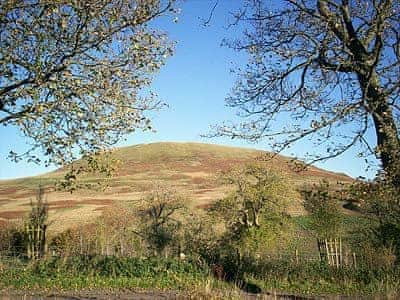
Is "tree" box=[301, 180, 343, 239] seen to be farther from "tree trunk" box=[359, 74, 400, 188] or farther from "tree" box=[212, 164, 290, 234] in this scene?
"tree trunk" box=[359, 74, 400, 188]

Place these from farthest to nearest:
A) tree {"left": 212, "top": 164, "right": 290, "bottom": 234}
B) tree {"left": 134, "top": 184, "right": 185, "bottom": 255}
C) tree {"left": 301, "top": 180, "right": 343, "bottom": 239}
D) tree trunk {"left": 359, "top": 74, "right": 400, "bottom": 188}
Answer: tree {"left": 212, "top": 164, "right": 290, "bottom": 234}, tree {"left": 134, "top": 184, "right": 185, "bottom": 255}, tree {"left": 301, "top": 180, "right": 343, "bottom": 239}, tree trunk {"left": 359, "top": 74, "right": 400, "bottom": 188}

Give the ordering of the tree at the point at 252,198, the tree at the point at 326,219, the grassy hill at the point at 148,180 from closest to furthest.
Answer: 1. the tree at the point at 326,219
2. the tree at the point at 252,198
3. the grassy hill at the point at 148,180

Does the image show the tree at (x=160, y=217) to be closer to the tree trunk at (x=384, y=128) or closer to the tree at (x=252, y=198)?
the tree at (x=252, y=198)

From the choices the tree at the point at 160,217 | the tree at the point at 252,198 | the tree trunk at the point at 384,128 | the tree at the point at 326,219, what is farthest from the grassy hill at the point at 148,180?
the tree trunk at the point at 384,128

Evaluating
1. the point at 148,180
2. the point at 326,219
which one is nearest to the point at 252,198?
the point at 326,219

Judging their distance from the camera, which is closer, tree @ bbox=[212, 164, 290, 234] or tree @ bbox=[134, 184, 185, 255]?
tree @ bbox=[134, 184, 185, 255]

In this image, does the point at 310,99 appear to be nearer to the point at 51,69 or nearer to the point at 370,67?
the point at 370,67

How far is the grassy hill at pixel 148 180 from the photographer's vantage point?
6264 cm

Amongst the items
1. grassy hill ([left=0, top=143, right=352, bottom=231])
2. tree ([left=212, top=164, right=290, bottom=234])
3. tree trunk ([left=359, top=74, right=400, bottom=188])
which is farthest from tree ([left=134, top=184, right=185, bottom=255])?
tree trunk ([left=359, top=74, right=400, bottom=188])

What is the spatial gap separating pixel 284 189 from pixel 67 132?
29.6 meters

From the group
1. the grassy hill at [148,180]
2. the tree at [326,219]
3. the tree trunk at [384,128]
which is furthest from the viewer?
the grassy hill at [148,180]

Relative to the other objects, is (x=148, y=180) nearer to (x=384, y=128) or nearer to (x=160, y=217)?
(x=160, y=217)

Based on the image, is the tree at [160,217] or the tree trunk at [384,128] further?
the tree at [160,217]

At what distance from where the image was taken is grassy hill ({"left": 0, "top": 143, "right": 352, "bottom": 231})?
62.6 m
